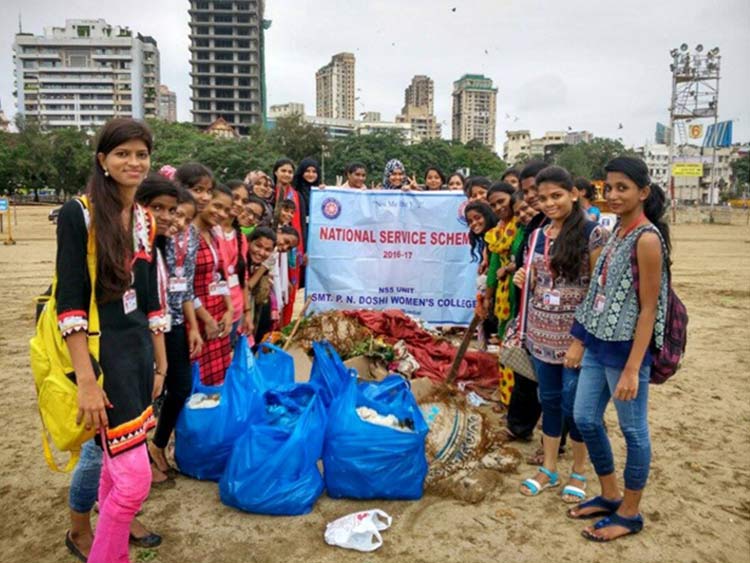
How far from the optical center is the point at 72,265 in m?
1.86

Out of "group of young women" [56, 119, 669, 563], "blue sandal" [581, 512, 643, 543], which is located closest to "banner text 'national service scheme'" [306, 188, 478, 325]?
"group of young women" [56, 119, 669, 563]

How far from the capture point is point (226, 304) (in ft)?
11.7

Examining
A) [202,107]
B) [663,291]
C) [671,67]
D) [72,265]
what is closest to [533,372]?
[663,291]

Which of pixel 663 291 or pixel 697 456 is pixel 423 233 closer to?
pixel 697 456

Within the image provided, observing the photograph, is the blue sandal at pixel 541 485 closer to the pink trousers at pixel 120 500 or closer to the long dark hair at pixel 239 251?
the pink trousers at pixel 120 500

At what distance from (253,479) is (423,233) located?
3669 millimetres

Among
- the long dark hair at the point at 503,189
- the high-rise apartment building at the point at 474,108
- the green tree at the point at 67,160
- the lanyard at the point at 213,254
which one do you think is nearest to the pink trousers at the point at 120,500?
the lanyard at the point at 213,254

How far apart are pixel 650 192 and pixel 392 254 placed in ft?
11.6

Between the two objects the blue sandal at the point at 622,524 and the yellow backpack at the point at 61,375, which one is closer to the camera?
the yellow backpack at the point at 61,375

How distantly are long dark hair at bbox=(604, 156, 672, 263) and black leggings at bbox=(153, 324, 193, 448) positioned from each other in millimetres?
2291

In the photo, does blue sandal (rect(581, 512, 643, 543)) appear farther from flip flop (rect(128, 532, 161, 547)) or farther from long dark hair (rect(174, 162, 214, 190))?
long dark hair (rect(174, 162, 214, 190))

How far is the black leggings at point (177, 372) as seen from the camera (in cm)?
310

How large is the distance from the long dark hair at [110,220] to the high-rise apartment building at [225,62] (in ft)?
273

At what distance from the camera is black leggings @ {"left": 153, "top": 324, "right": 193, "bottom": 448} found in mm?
3096
